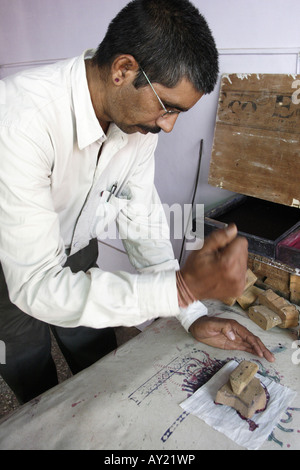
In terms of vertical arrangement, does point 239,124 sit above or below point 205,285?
above

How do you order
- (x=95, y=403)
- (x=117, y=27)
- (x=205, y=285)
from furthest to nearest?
(x=95, y=403) → (x=117, y=27) → (x=205, y=285)

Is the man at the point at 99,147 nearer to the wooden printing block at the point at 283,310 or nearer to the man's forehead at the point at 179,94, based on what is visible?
the man's forehead at the point at 179,94

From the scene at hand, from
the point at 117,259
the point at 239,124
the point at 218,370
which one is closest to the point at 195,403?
the point at 218,370

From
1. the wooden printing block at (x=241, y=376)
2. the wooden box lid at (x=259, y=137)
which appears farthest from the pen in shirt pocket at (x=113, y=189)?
the wooden printing block at (x=241, y=376)

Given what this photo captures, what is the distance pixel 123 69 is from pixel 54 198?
53cm

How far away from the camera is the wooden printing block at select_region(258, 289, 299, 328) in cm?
141

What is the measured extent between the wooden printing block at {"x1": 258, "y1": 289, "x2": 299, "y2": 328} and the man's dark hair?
904 mm

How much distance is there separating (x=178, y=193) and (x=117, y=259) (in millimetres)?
901

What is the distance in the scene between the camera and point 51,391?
46.1 inches

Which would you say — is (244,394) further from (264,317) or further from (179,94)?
(179,94)

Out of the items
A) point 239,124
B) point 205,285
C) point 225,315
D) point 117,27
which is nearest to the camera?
point 205,285

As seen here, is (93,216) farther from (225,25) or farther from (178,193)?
(225,25)
